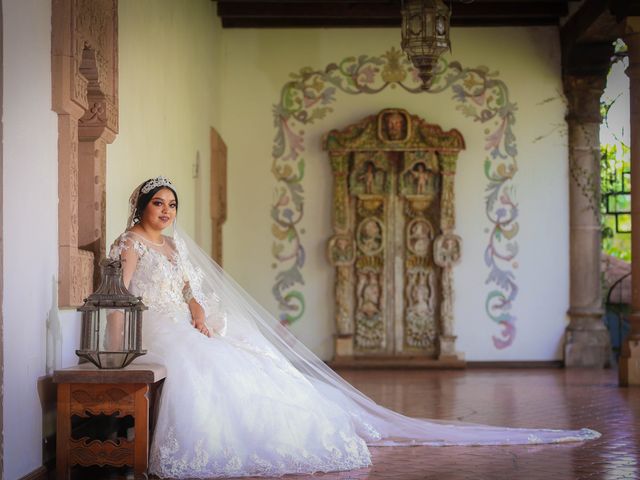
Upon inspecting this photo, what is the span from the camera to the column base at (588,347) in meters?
12.6

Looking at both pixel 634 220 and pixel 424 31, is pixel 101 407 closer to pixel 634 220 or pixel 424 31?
pixel 424 31

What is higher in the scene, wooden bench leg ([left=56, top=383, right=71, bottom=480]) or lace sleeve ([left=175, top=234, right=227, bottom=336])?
lace sleeve ([left=175, top=234, right=227, bottom=336])

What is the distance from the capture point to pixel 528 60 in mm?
12945

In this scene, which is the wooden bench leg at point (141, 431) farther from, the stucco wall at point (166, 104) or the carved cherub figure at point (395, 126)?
the carved cherub figure at point (395, 126)

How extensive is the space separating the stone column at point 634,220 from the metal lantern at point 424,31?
3089 millimetres

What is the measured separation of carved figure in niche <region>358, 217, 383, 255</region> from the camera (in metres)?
12.7

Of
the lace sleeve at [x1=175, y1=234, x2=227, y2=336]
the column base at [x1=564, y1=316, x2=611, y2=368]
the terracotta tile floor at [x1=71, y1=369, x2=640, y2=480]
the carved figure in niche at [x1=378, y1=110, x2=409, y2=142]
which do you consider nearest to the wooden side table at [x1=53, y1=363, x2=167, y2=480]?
the terracotta tile floor at [x1=71, y1=369, x2=640, y2=480]

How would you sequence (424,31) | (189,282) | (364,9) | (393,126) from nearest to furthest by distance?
(189,282)
(424,31)
(364,9)
(393,126)

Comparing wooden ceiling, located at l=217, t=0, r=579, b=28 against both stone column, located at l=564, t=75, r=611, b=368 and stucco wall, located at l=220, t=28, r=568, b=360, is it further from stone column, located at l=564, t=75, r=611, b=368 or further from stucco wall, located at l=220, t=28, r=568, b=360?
stone column, located at l=564, t=75, r=611, b=368

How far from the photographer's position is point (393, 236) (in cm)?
1281

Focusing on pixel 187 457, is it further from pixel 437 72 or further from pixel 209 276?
pixel 437 72

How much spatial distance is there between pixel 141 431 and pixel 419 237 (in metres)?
8.22

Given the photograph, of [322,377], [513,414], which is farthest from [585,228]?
[322,377]

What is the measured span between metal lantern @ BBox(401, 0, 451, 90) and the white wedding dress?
7.73ft
